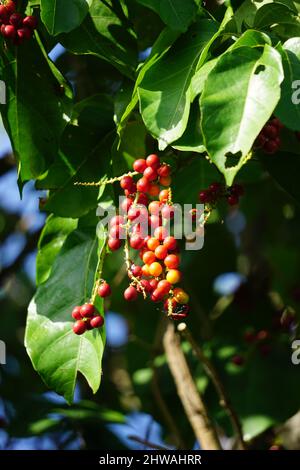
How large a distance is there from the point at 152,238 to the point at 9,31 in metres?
0.51

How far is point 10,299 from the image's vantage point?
3887 mm

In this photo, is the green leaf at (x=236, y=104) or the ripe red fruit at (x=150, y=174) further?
the ripe red fruit at (x=150, y=174)

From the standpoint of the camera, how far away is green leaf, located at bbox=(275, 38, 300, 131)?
1251mm

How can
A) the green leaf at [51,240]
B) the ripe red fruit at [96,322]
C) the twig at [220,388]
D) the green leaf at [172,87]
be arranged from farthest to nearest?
1. the twig at [220,388]
2. the green leaf at [51,240]
3. the ripe red fruit at [96,322]
4. the green leaf at [172,87]

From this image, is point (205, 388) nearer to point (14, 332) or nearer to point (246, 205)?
point (246, 205)

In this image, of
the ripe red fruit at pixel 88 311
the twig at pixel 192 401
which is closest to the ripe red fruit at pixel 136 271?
the ripe red fruit at pixel 88 311

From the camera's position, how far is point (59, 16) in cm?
145

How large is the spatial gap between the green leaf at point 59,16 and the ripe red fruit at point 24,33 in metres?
0.13

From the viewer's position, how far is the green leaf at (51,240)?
179 centimetres

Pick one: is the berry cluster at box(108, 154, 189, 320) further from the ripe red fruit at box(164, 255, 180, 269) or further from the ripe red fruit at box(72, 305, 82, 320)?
the ripe red fruit at box(72, 305, 82, 320)

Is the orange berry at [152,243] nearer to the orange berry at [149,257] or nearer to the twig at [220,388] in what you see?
the orange berry at [149,257]

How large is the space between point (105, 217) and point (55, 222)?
173 millimetres

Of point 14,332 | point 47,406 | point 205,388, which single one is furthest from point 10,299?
point 205,388

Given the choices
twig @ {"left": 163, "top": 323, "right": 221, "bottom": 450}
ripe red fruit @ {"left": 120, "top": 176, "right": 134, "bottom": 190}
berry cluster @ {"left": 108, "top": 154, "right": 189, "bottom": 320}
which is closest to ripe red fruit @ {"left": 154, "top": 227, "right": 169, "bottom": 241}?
berry cluster @ {"left": 108, "top": 154, "right": 189, "bottom": 320}
